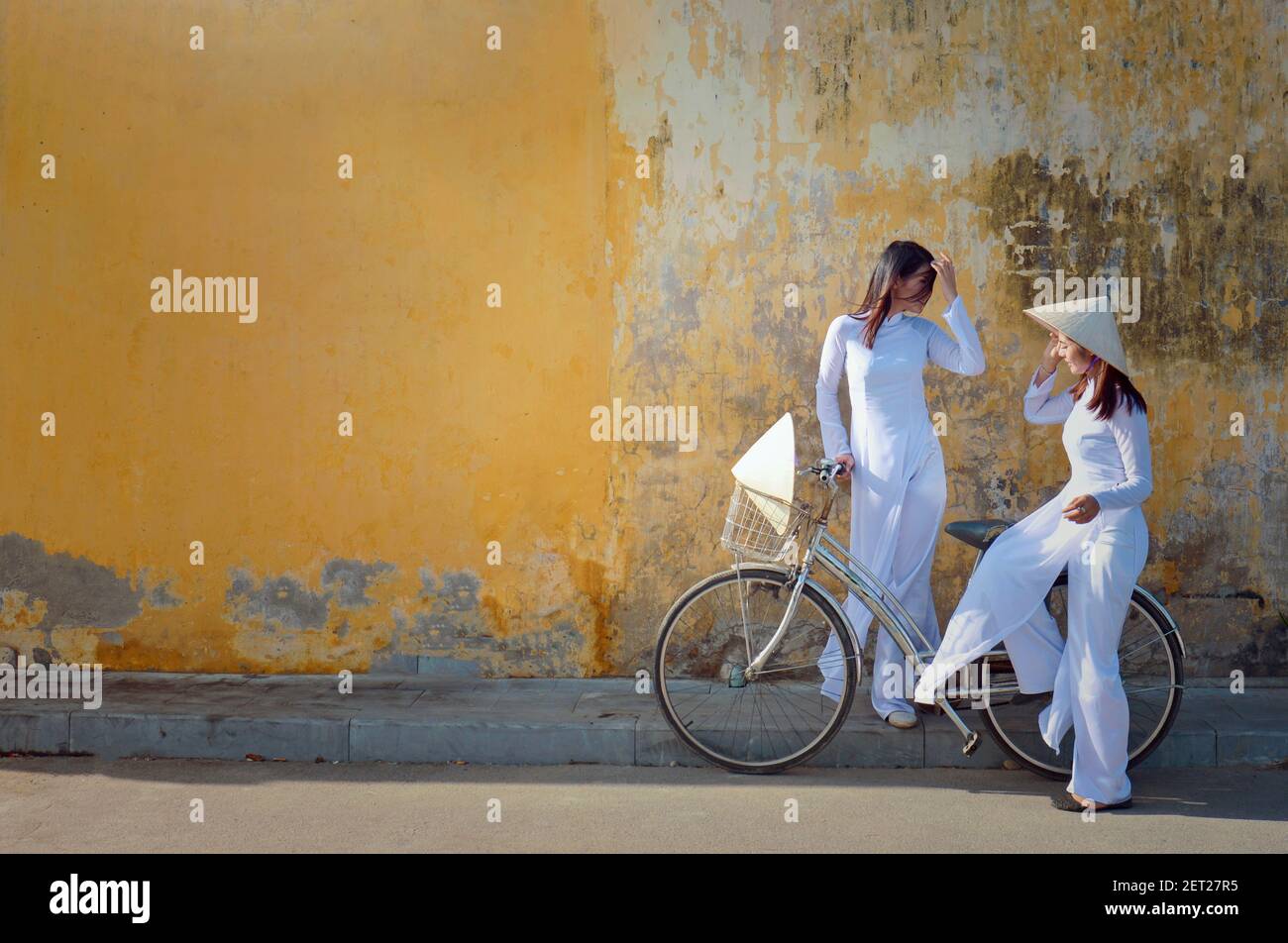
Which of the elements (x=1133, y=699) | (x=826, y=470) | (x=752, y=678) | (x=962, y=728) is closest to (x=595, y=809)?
(x=752, y=678)

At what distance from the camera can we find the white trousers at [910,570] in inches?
225

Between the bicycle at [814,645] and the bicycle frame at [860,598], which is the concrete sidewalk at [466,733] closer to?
the bicycle at [814,645]

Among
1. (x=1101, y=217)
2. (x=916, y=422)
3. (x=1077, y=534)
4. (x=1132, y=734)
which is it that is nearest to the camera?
(x=1077, y=534)

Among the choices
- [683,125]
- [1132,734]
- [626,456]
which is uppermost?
[683,125]

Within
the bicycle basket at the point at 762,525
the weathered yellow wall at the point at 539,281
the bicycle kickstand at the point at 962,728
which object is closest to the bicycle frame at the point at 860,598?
the bicycle kickstand at the point at 962,728

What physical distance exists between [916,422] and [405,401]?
265 cm

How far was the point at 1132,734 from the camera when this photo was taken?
17.6 feet

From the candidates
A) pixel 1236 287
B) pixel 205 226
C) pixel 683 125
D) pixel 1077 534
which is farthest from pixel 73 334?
pixel 1236 287

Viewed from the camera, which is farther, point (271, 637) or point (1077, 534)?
point (271, 637)

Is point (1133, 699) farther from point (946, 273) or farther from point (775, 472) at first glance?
point (946, 273)

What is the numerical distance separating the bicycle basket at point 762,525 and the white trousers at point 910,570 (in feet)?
2.12

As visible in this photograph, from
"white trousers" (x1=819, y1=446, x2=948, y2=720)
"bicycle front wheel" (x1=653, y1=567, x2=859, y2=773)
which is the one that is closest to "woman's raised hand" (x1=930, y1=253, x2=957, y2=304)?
"white trousers" (x1=819, y1=446, x2=948, y2=720)

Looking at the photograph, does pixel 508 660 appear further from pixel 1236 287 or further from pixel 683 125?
pixel 1236 287

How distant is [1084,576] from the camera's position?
4941 mm
